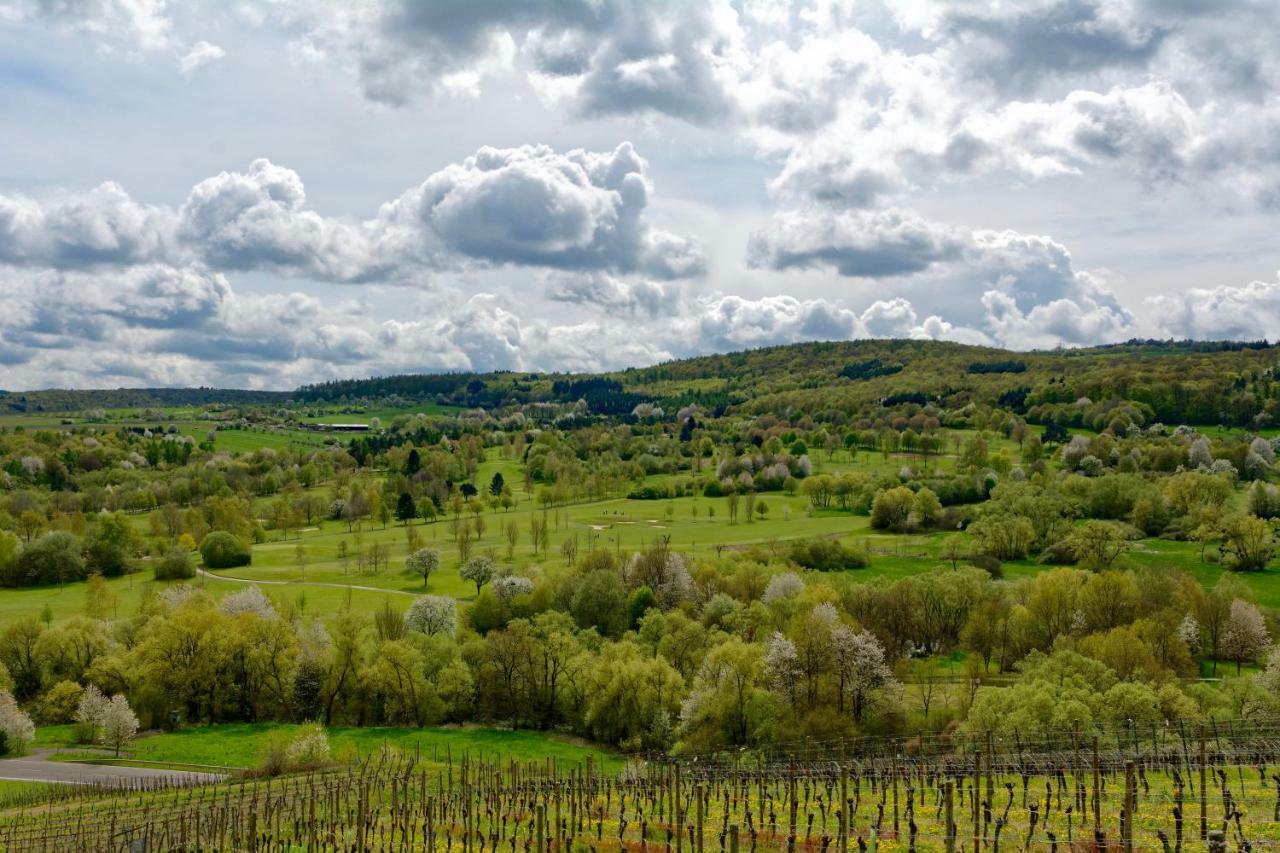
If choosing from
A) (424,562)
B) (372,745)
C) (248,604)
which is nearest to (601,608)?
(372,745)

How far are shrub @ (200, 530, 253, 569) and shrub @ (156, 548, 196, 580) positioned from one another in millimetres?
7245

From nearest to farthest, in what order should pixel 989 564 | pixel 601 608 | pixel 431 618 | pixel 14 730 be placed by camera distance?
1. pixel 14 730
2. pixel 431 618
3. pixel 601 608
4. pixel 989 564

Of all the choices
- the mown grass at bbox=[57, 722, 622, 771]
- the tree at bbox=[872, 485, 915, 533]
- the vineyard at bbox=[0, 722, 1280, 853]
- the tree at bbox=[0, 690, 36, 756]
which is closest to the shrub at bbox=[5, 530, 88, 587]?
the tree at bbox=[0, 690, 36, 756]

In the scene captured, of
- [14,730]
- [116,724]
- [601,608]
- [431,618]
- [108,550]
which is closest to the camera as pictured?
[14,730]

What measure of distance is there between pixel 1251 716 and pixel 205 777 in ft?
213

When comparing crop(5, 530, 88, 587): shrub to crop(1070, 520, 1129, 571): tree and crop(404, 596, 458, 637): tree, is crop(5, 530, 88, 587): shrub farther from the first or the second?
crop(1070, 520, 1129, 571): tree

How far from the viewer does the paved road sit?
53.7 metres

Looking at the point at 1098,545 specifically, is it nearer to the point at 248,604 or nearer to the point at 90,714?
the point at 248,604

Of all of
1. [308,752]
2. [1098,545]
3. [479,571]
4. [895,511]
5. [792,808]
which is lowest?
[308,752]

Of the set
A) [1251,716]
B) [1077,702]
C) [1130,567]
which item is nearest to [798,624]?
[1077,702]

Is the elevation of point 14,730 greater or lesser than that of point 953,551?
lesser

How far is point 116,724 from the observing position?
63.9 meters

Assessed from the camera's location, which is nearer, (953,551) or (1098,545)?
(1098,545)

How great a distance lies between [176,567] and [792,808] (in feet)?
384
